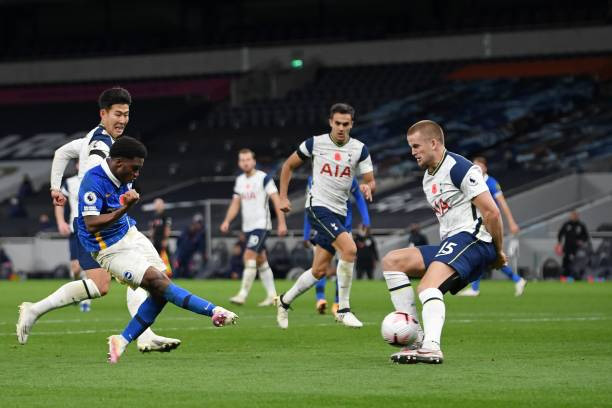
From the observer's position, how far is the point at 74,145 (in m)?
13.2

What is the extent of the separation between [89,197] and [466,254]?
10.1 ft

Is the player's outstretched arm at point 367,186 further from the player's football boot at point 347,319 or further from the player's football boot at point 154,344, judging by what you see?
the player's football boot at point 154,344

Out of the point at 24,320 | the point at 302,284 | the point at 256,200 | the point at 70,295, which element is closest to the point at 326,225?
the point at 302,284

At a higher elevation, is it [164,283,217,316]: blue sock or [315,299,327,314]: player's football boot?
[164,283,217,316]: blue sock

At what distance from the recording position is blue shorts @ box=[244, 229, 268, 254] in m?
21.7

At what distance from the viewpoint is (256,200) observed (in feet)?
72.6

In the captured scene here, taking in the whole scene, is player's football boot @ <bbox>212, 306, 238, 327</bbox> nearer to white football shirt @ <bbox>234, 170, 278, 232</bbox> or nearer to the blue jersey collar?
the blue jersey collar

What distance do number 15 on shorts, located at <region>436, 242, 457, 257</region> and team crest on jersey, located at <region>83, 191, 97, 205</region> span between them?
2.81 metres

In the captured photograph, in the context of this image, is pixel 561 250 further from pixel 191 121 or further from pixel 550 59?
pixel 191 121

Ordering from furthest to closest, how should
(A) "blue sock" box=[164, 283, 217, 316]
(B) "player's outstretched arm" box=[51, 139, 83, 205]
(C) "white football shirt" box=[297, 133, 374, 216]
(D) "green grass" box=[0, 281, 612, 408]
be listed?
(C) "white football shirt" box=[297, 133, 374, 216] < (B) "player's outstretched arm" box=[51, 139, 83, 205] < (A) "blue sock" box=[164, 283, 217, 316] < (D) "green grass" box=[0, 281, 612, 408]

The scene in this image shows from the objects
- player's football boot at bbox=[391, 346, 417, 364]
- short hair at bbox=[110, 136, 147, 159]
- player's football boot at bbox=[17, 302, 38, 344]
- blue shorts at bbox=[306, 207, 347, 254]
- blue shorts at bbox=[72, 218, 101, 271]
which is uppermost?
short hair at bbox=[110, 136, 147, 159]

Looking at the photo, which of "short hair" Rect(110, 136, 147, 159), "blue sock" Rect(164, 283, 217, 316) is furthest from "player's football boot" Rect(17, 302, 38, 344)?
"short hair" Rect(110, 136, 147, 159)

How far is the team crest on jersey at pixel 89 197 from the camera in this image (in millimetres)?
10727

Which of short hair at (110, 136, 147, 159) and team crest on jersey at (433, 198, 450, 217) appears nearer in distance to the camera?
short hair at (110, 136, 147, 159)
